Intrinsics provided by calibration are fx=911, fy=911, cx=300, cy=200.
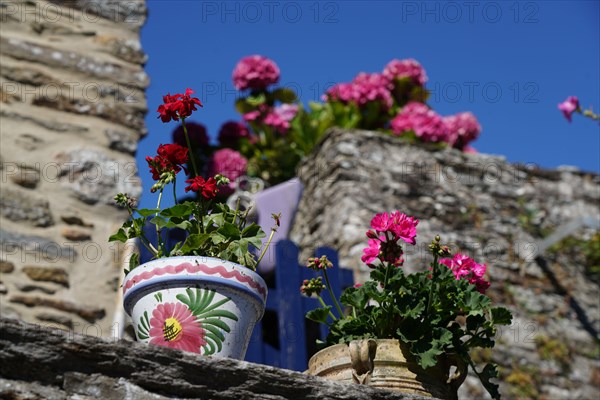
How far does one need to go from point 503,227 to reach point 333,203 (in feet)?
3.11

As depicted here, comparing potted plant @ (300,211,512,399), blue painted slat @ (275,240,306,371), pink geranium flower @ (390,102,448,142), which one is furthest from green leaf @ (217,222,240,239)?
pink geranium flower @ (390,102,448,142)

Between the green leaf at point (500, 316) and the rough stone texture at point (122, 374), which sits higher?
the green leaf at point (500, 316)

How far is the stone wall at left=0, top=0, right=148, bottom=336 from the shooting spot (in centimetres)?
281

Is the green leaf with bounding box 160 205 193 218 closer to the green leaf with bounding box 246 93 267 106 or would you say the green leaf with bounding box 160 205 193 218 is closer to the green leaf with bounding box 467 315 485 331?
the green leaf with bounding box 467 315 485 331

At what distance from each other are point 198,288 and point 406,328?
0.45 meters

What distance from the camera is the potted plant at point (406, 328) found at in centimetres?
183

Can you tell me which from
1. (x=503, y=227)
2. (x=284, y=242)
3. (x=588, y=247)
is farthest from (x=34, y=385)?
(x=588, y=247)

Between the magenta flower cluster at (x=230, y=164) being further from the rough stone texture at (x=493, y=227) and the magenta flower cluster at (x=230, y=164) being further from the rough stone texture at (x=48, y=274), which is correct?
the rough stone texture at (x=48, y=274)

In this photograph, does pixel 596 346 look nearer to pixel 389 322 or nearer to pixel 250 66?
pixel 250 66

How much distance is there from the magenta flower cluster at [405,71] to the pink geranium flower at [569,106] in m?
2.27

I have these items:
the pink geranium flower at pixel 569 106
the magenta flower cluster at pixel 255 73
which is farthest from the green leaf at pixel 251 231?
the magenta flower cluster at pixel 255 73

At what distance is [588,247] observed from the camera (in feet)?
16.1

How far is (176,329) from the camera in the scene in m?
1.69

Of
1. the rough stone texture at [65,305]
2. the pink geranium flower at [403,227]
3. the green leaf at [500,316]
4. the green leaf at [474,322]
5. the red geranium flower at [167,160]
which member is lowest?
the green leaf at [474,322]
